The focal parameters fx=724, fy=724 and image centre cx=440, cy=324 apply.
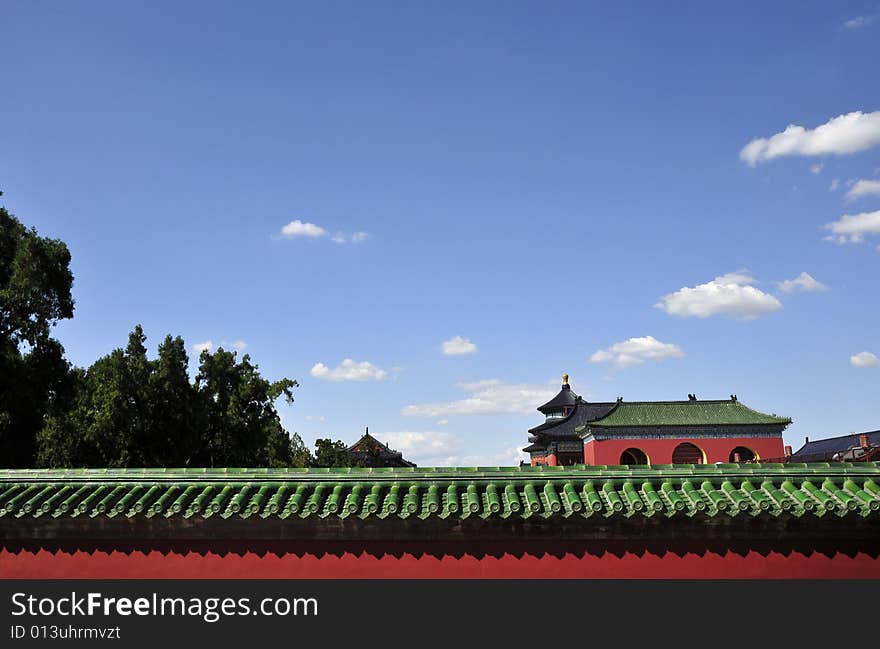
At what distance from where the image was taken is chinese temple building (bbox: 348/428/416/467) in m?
46.3

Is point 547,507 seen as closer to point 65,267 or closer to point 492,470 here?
point 492,470

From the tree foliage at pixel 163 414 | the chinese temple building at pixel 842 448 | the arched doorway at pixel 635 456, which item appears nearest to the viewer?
the tree foliage at pixel 163 414

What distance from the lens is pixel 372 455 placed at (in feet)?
146

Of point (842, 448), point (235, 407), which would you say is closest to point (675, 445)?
point (842, 448)

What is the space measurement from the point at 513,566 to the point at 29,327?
22019 mm

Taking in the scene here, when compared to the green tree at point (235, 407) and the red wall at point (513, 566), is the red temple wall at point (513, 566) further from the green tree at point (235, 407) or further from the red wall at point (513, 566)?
the green tree at point (235, 407)

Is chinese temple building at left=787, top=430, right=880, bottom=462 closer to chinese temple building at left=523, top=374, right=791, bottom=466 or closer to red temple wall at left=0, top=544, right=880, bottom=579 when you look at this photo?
chinese temple building at left=523, top=374, right=791, bottom=466

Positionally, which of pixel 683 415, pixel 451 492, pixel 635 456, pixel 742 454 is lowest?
pixel 451 492

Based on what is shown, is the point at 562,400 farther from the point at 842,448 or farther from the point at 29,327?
the point at 29,327

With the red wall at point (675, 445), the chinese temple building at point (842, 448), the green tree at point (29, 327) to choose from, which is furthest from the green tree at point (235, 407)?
the chinese temple building at point (842, 448)

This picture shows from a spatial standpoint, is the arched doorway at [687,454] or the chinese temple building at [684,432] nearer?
the chinese temple building at [684,432]

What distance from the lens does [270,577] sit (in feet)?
23.4

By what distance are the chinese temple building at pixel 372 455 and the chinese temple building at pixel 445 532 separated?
1466 inches

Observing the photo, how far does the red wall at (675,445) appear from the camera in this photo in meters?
34.4
